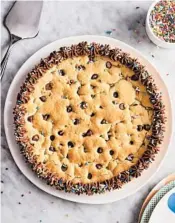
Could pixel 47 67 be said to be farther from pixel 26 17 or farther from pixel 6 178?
pixel 6 178

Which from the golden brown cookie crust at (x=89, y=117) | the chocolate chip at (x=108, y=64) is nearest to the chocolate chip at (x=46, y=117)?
the golden brown cookie crust at (x=89, y=117)

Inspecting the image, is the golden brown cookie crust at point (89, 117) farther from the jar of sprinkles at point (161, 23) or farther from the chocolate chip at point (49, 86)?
the jar of sprinkles at point (161, 23)

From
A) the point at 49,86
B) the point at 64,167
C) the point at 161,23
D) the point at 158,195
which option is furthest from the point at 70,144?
the point at 161,23

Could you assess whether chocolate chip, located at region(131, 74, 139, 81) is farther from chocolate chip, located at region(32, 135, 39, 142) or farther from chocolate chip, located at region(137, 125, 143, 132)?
chocolate chip, located at region(32, 135, 39, 142)

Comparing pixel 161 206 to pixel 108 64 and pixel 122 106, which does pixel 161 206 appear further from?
pixel 108 64

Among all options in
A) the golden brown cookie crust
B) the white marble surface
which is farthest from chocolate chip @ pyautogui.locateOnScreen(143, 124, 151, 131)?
the white marble surface

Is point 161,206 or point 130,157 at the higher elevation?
point 130,157
